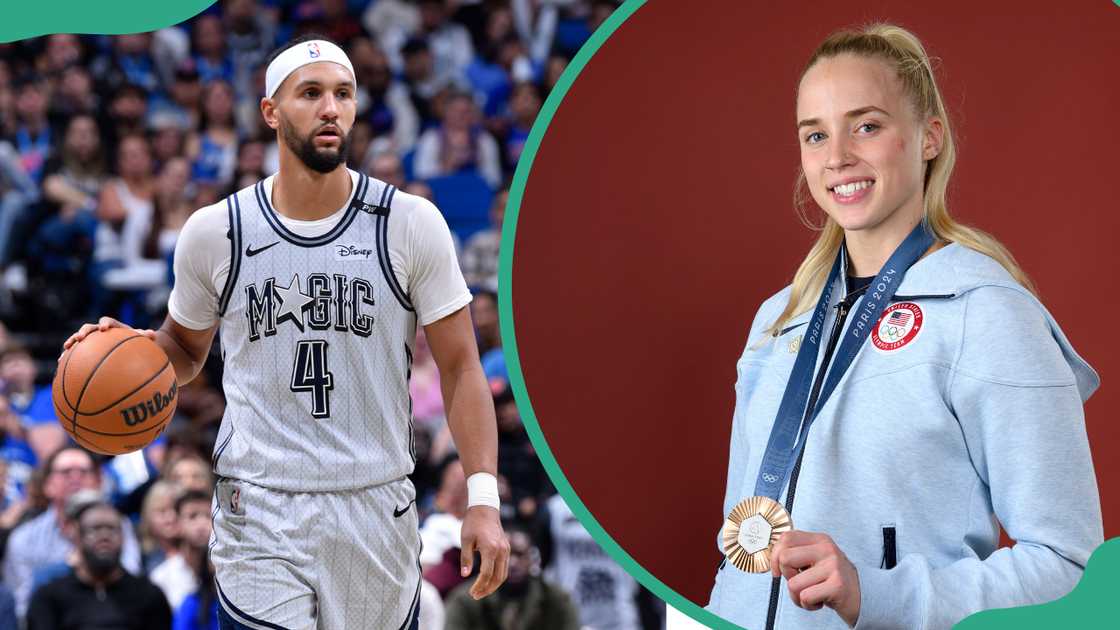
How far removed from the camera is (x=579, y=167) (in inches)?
137

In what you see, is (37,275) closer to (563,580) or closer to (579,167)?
(563,580)

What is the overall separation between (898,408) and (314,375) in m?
1.51

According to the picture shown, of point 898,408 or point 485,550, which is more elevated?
point 898,408

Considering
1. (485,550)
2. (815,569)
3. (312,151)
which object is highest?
(312,151)

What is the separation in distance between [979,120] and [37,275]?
669 centimetres

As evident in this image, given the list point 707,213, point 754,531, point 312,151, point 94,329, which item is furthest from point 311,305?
point 754,531

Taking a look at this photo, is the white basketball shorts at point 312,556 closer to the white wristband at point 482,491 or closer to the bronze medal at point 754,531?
the white wristband at point 482,491

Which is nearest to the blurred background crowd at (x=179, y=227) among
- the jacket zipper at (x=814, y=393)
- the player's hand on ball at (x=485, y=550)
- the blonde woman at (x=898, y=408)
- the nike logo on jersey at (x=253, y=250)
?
the player's hand on ball at (x=485, y=550)

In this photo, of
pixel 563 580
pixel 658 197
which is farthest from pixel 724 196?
pixel 563 580

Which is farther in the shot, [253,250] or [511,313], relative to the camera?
[511,313]

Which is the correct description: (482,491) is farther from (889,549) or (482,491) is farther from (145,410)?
(889,549)

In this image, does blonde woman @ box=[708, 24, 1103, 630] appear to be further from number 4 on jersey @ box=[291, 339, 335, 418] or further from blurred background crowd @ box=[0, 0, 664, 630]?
blurred background crowd @ box=[0, 0, 664, 630]

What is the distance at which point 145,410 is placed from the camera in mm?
3350

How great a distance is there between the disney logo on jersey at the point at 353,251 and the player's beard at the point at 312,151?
0.20 meters
